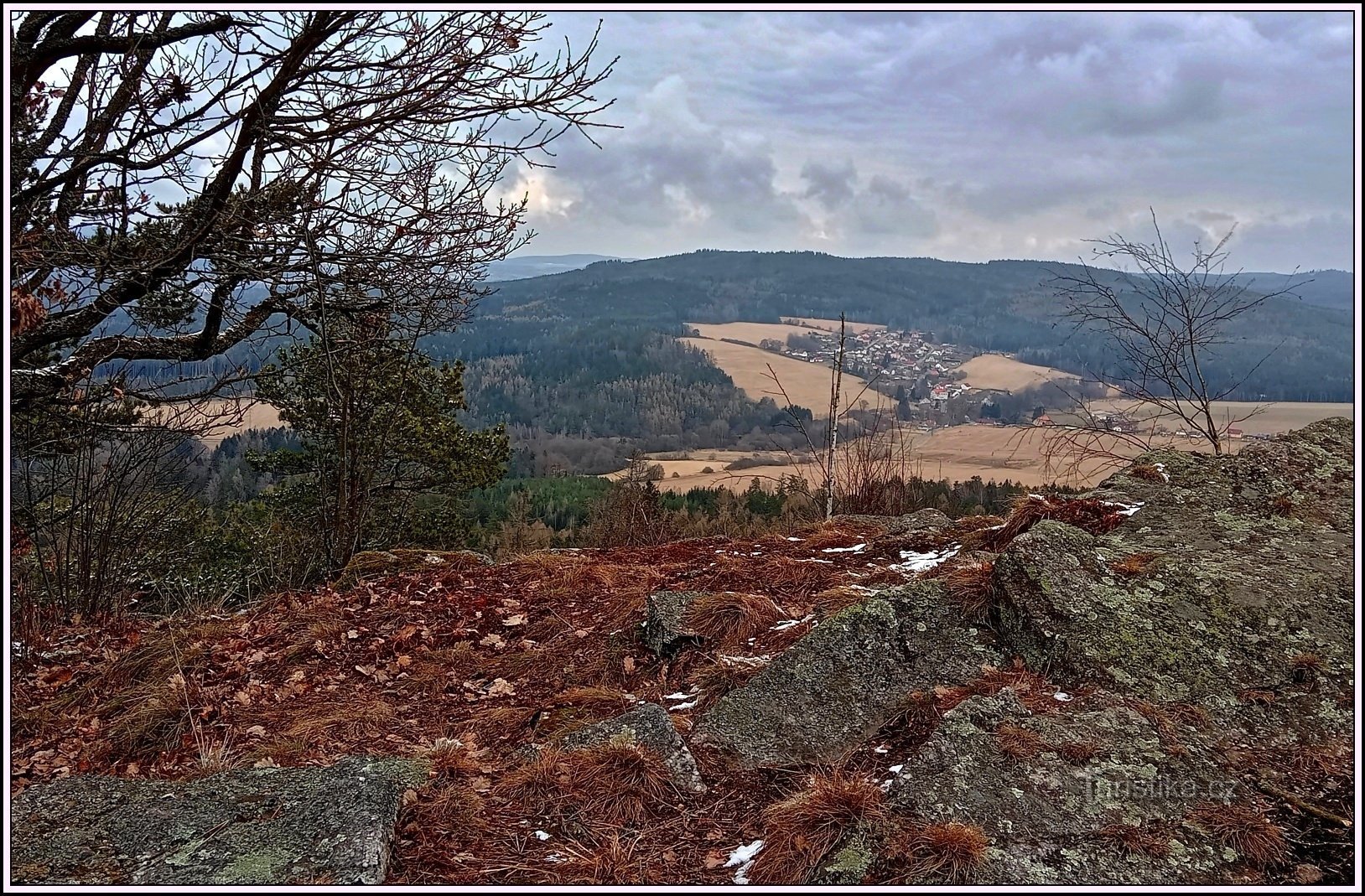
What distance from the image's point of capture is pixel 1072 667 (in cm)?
318

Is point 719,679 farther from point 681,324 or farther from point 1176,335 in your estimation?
point 681,324

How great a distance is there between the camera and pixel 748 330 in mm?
90625

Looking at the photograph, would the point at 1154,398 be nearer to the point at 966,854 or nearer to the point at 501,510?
the point at 966,854

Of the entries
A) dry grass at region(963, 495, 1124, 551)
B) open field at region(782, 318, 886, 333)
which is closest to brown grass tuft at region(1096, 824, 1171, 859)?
dry grass at region(963, 495, 1124, 551)

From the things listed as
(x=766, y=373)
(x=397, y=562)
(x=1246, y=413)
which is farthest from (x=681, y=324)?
(x=397, y=562)

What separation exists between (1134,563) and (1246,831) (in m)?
1.48

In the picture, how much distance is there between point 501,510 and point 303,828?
32422 millimetres

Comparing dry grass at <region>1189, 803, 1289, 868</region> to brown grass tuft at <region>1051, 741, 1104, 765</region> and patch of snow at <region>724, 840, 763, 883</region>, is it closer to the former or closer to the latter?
brown grass tuft at <region>1051, 741, 1104, 765</region>

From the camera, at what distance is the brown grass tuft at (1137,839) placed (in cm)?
231

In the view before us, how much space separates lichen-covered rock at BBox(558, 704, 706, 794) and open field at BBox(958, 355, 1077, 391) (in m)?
28.4

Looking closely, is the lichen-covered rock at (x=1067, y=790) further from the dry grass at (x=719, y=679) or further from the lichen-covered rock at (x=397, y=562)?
the lichen-covered rock at (x=397, y=562)

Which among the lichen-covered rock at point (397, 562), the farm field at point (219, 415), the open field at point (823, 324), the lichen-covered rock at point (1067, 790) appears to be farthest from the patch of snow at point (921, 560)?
the open field at point (823, 324)

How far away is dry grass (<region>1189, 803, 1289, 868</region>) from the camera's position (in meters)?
2.28

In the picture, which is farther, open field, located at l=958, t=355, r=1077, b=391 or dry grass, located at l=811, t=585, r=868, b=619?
open field, located at l=958, t=355, r=1077, b=391
